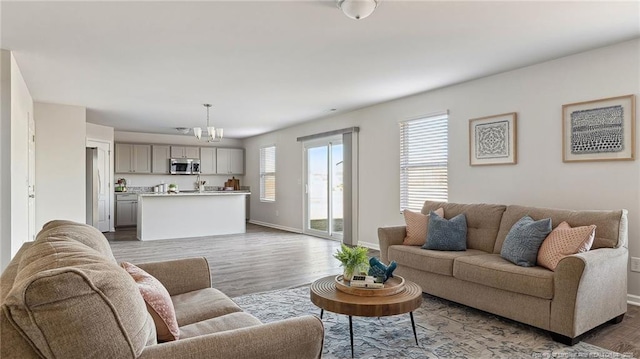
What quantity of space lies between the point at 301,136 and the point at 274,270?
403 cm

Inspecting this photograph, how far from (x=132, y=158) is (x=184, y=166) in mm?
1275

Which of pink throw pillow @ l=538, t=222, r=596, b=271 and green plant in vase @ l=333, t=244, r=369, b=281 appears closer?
green plant in vase @ l=333, t=244, r=369, b=281

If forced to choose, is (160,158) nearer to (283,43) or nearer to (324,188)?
(324,188)

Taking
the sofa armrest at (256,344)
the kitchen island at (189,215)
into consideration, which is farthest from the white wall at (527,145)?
the sofa armrest at (256,344)

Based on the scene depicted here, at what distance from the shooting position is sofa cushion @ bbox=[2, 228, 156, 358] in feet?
3.11

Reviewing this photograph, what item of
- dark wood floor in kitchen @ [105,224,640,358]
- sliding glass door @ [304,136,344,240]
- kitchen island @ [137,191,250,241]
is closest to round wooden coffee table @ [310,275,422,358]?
dark wood floor in kitchen @ [105,224,640,358]

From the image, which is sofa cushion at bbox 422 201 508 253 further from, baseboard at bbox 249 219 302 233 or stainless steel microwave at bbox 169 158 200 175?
stainless steel microwave at bbox 169 158 200 175

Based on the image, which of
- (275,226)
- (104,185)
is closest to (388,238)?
(275,226)

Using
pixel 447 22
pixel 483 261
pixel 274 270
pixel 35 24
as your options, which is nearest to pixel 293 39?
pixel 447 22

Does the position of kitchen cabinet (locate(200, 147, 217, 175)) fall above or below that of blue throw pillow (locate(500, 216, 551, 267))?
above

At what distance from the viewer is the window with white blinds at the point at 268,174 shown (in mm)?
9680

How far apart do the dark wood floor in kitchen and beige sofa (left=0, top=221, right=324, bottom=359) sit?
251 centimetres

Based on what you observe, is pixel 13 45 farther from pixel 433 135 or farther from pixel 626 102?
pixel 626 102

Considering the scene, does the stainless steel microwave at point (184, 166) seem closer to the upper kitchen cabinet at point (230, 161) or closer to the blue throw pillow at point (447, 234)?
the upper kitchen cabinet at point (230, 161)
